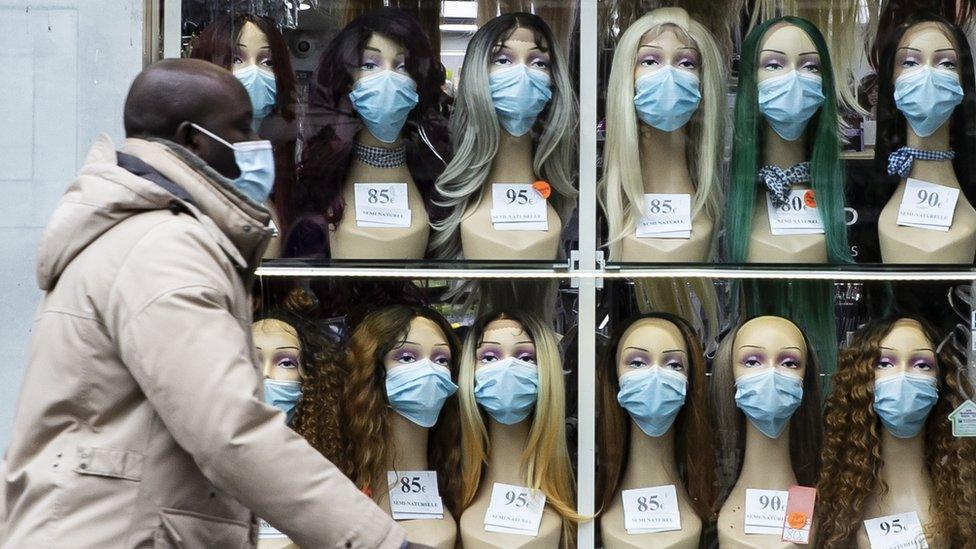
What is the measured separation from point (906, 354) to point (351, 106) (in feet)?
5.11

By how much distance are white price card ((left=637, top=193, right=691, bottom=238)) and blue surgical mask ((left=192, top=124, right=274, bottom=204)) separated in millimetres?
1489

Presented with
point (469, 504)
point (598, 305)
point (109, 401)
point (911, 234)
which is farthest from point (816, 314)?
point (109, 401)

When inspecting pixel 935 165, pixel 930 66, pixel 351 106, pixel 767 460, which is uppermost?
pixel 930 66

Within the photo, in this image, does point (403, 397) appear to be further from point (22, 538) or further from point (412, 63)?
point (22, 538)

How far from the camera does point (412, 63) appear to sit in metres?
3.31

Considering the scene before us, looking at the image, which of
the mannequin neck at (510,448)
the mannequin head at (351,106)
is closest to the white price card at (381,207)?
the mannequin head at (351,106)

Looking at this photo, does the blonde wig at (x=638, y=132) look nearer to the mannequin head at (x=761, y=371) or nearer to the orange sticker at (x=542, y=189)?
the orange sticker at (x=542, y=189)

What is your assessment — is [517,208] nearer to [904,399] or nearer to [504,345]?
[504,345]

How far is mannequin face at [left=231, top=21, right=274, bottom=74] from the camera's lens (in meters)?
3.25

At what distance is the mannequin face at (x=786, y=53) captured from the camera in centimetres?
325

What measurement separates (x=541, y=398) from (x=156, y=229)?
1.67 metres

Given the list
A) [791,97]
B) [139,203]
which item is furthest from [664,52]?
[139,203]

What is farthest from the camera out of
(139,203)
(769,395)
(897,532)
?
(897,532)

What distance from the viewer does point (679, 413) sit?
3.34 m
